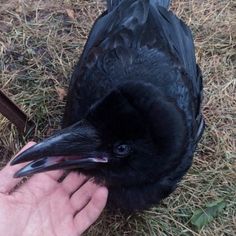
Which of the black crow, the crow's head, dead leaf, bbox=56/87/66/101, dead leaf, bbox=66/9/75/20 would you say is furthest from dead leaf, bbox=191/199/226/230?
dead leaf, bbox=66/9/75/20

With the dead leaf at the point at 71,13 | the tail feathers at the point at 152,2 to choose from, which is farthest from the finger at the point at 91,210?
the dead leaf at the point at 71,13

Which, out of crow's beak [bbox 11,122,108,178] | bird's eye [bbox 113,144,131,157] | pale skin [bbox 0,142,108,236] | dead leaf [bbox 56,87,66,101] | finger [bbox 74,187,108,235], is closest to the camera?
crow's beak [bbox 11,122,108,178]

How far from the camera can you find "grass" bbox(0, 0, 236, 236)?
350 centimetres

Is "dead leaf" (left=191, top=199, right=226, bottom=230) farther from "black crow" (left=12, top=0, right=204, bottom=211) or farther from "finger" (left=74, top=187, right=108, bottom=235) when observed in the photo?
"finger" (left=74, top=187, right=108, bottom=235)

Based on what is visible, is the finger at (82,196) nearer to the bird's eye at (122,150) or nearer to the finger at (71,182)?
the finger at (71,182)

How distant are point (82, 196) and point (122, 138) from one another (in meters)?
0.63

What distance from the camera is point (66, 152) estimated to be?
8.39ft

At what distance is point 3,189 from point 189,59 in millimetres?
1280

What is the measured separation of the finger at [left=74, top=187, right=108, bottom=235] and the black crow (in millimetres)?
70

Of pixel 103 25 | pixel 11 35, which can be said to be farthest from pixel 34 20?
pixel 103 25

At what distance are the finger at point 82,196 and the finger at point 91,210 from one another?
1.7 inches

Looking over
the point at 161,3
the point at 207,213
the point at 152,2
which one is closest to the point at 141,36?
the point at 152,2

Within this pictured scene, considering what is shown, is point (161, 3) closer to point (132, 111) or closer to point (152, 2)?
point (152, 2)

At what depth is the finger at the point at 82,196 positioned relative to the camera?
3.12 metres
